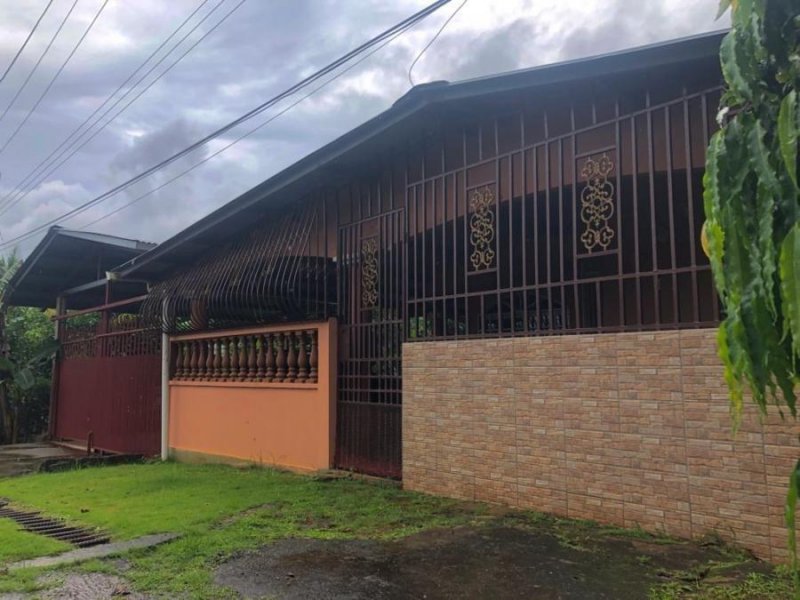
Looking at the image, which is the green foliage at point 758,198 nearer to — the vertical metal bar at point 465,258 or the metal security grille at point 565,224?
the metal security grille at point 565,224

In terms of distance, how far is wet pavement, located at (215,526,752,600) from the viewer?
4340 millimetres

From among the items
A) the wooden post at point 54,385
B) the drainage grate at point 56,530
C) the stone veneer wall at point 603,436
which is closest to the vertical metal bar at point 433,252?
the stone veneer wall at point 603,436

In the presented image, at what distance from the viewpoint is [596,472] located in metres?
5.80

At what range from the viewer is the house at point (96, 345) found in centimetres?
1367

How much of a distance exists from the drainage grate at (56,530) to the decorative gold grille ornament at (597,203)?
5.38 meters

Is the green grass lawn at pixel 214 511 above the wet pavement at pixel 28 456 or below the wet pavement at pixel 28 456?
above

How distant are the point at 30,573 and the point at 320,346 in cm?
474

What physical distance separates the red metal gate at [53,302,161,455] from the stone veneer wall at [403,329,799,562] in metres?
7.67

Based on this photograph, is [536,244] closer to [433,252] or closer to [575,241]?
[575,241]

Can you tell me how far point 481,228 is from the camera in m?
7.29

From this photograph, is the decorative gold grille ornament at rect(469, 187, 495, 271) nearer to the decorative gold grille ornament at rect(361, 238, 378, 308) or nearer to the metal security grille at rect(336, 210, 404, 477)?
the metal security grille at rect(336, 210, 404, 477)

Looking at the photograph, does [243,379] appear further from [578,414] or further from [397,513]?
[578,414]

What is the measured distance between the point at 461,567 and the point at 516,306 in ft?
9.89

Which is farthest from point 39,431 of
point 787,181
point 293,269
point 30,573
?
point 787,181
